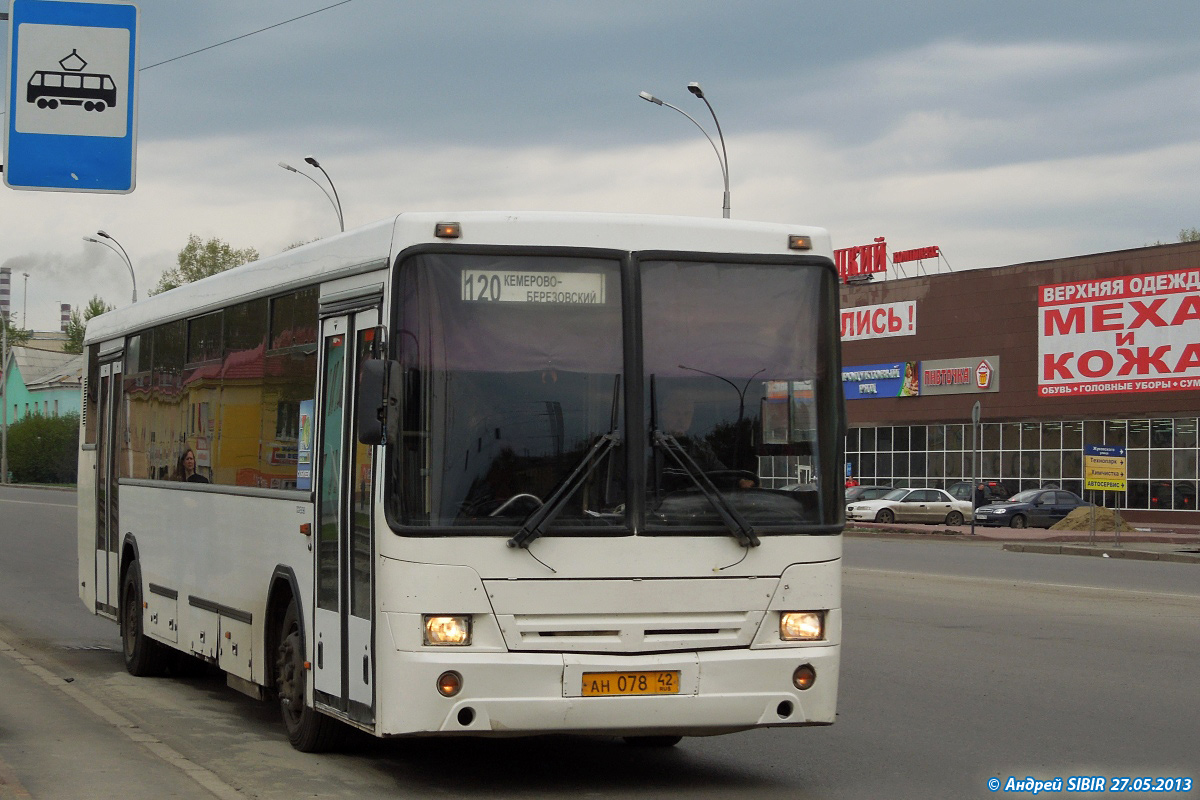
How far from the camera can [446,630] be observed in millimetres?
7195

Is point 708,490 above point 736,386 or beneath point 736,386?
beneath

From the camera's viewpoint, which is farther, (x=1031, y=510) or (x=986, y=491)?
(x=986, y=491)

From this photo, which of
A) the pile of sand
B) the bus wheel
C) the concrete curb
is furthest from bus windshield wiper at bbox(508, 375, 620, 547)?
the pile of sand

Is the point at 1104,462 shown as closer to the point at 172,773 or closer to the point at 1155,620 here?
the point at 1155,620

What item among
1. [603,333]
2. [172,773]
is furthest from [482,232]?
[172,773]

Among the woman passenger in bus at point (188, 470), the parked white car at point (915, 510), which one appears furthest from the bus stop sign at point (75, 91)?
the parked white car at point (915, 510)

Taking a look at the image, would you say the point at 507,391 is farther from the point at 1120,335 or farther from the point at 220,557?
the point at 1120,335

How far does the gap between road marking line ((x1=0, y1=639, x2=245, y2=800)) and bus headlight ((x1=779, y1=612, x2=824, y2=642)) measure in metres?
2.73

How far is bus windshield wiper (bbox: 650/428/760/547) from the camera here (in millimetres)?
7488

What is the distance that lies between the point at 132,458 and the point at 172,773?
17.2 feet

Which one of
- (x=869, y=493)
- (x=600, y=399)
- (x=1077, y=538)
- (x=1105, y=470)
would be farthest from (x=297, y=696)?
(x=869, y=493)

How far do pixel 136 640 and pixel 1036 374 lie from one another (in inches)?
1847

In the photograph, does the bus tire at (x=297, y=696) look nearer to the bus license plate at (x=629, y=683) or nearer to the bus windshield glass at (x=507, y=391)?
the bus windshield glass at (x=507, y=391)

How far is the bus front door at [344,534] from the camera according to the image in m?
7.60
